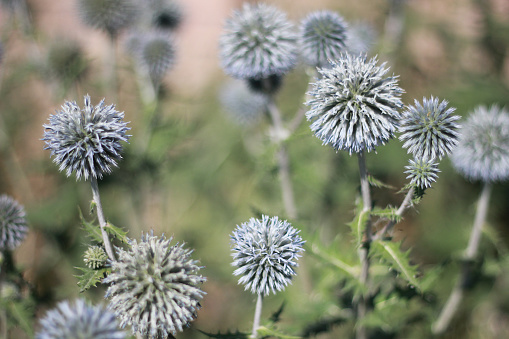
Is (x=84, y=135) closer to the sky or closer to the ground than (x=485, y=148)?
closer to the ground

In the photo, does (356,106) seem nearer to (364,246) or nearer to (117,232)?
(364,246)

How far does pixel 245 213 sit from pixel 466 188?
2592mm

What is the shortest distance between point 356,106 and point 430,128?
14.8 inches

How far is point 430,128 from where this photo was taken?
204 cm

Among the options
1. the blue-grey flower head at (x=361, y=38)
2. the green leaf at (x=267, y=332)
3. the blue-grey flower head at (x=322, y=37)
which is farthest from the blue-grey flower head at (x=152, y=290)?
the blue-grey flower head at (x=361, y=38)

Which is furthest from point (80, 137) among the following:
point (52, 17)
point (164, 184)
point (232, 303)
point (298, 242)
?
point (52, 17)

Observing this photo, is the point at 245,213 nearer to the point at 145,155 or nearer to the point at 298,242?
the point at 145,155

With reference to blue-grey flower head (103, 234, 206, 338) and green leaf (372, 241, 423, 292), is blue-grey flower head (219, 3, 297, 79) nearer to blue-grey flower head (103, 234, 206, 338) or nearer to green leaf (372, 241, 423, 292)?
green leaf (372, 241, 423, 292)

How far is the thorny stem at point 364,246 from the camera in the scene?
2.10m

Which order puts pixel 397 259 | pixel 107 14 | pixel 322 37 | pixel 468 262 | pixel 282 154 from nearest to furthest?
pixel 397 259
pixel 322 37
pixel 468 262
pixel 282 154
pixel 107 14

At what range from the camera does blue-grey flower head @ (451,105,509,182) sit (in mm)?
2977

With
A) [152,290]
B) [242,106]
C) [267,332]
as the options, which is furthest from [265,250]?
[242,106]

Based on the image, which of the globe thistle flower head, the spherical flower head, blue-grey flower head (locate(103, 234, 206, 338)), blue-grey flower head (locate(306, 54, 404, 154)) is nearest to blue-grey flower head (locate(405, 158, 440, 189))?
the spherical flower head

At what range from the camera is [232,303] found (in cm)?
472
